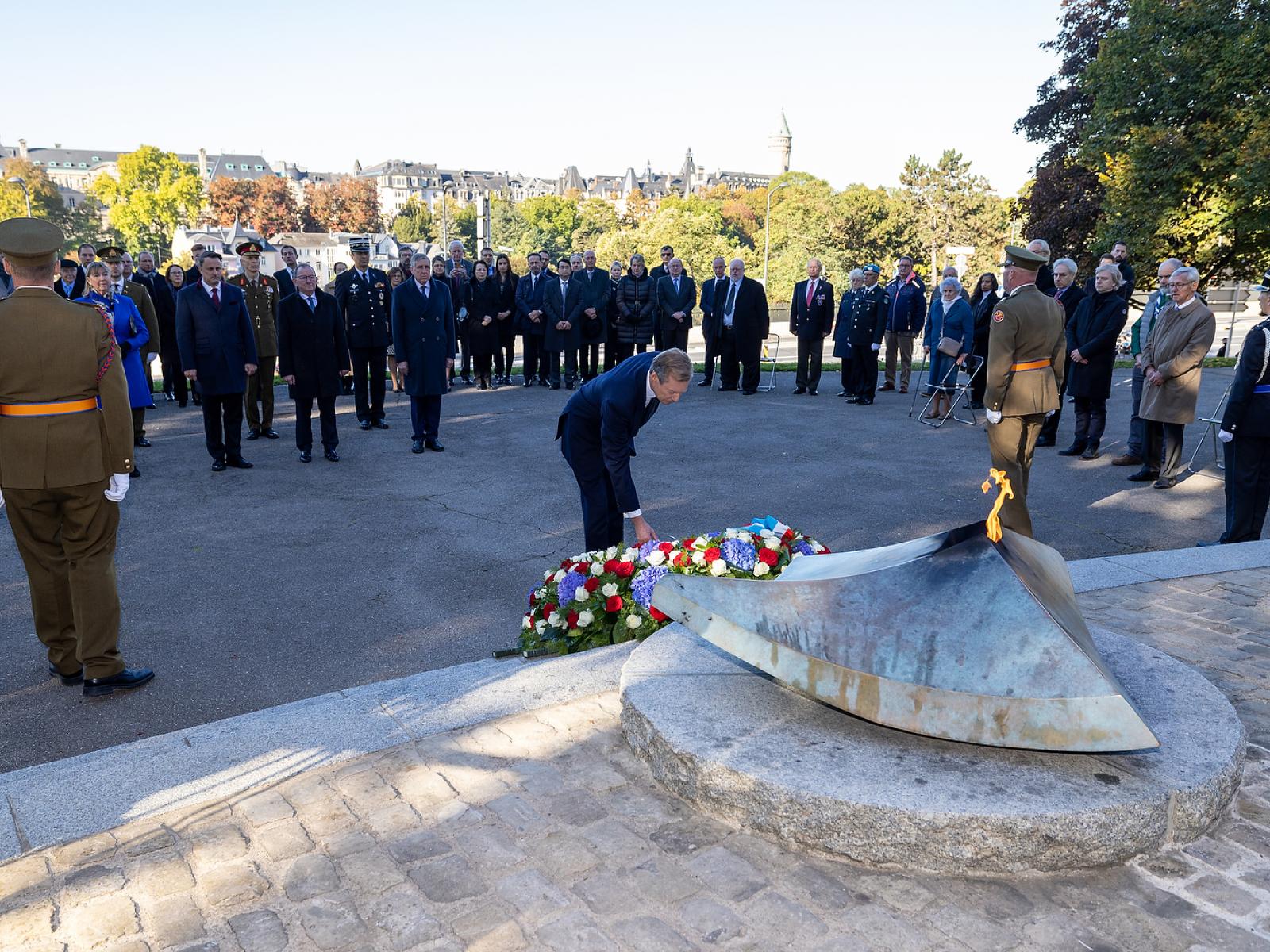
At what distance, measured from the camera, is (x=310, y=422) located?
10570mm

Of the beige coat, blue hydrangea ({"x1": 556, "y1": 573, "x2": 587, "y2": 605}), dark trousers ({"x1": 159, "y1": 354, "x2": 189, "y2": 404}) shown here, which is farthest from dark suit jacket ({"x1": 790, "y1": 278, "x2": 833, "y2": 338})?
blue hydrangea ({"x1": 556, "y1": 573, "x2": 587, "y2": 605})

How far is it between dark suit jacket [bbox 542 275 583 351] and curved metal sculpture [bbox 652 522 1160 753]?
42.1 ft

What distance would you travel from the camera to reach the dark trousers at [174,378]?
14.3 metres

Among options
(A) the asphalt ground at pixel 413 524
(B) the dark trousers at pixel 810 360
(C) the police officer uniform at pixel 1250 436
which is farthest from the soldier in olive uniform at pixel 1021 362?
(B) the dark trousers at pixel 810 360

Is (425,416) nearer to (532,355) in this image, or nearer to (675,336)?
(532,355)

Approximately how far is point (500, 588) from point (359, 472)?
4.13m

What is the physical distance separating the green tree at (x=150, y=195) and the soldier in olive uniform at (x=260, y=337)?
328 ft

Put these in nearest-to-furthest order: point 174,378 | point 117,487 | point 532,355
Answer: point 117,487, point 174,378, point 532,355

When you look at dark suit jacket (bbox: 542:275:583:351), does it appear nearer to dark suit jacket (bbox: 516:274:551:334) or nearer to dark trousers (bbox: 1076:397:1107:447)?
dark suit jacket (bbox: 516:274:551:334)

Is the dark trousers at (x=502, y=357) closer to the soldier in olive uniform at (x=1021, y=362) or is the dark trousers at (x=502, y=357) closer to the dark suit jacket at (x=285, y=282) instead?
the dark suit jacket at (x=285, y=282)

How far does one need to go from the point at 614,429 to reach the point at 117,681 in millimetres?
2927

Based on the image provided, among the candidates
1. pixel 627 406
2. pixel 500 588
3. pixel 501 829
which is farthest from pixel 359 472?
pixel 501 829

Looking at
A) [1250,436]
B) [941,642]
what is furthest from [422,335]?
[941,642]

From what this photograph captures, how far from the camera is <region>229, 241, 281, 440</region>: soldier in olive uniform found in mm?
12000
